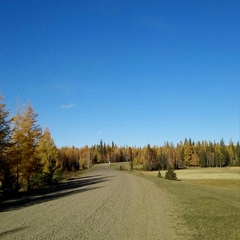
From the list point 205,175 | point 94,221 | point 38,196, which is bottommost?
point 94,221

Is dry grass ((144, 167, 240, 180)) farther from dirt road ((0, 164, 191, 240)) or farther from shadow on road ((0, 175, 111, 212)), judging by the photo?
dirt road ((0, 164, 191, 240))

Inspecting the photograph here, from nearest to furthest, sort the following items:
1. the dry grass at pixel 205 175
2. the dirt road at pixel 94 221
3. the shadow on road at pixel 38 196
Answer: the dirt road at pixel 94 221, the shadow on road at pixel 38 196, the dry grass at pixel 205 175

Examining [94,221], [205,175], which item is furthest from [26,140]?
[205,175]

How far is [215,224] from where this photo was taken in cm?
1407

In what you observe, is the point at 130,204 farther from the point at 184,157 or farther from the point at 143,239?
the point at 184,157

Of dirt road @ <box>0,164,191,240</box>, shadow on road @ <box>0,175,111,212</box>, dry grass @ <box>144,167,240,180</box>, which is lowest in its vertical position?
dirt road @ <box>0,164,191,240</box>

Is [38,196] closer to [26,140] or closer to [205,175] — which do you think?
[26,140]

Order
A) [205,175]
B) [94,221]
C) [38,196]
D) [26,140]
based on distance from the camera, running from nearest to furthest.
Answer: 1. [94,221]
2. [38,196]
3. [26,140]
4. [205,175]

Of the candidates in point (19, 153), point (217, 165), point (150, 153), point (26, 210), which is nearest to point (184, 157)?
point (217, 165)

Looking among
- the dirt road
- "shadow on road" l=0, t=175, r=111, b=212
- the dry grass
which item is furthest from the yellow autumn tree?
the dry grass

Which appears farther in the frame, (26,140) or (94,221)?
(26,140)

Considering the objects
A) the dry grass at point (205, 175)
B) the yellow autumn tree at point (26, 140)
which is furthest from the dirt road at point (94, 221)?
the dry grass at point (205, 175)

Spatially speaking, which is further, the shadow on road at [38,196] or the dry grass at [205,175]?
the dry grass at [205,175]

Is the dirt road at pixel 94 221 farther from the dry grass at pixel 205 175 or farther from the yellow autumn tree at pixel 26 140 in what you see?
the dry grass at pixel 205 175
